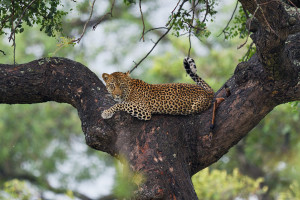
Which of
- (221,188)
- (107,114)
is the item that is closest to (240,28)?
(107,114)

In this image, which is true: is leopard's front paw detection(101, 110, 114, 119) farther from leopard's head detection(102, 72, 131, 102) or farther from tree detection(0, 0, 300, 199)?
leopard's head detection(102, 72, 131, 102)

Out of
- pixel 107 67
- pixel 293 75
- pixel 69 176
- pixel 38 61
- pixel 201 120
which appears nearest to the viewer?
pixel 293 75

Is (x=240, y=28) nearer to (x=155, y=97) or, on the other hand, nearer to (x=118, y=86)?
(x=155, y=97)

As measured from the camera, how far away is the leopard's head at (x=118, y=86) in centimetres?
618

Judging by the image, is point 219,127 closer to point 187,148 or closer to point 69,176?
point 187,148

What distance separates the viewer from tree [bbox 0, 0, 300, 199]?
5160 mm

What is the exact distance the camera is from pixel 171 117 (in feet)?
19.2

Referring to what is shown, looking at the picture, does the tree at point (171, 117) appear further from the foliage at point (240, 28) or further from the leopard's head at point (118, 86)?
the foliage at point (240, 28)

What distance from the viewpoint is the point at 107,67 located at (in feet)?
65.2

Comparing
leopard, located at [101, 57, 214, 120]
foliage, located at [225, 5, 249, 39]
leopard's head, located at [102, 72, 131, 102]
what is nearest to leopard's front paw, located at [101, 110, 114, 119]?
leopard, located at [101, 57, 214, 120]

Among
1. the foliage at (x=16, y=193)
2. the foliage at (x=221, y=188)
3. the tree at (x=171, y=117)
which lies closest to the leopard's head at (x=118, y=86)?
the tree at (x=171, y=117)

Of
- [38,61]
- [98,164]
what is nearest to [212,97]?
[38,61]

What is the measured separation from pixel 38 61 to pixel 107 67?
13650mm

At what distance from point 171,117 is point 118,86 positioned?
823mm
